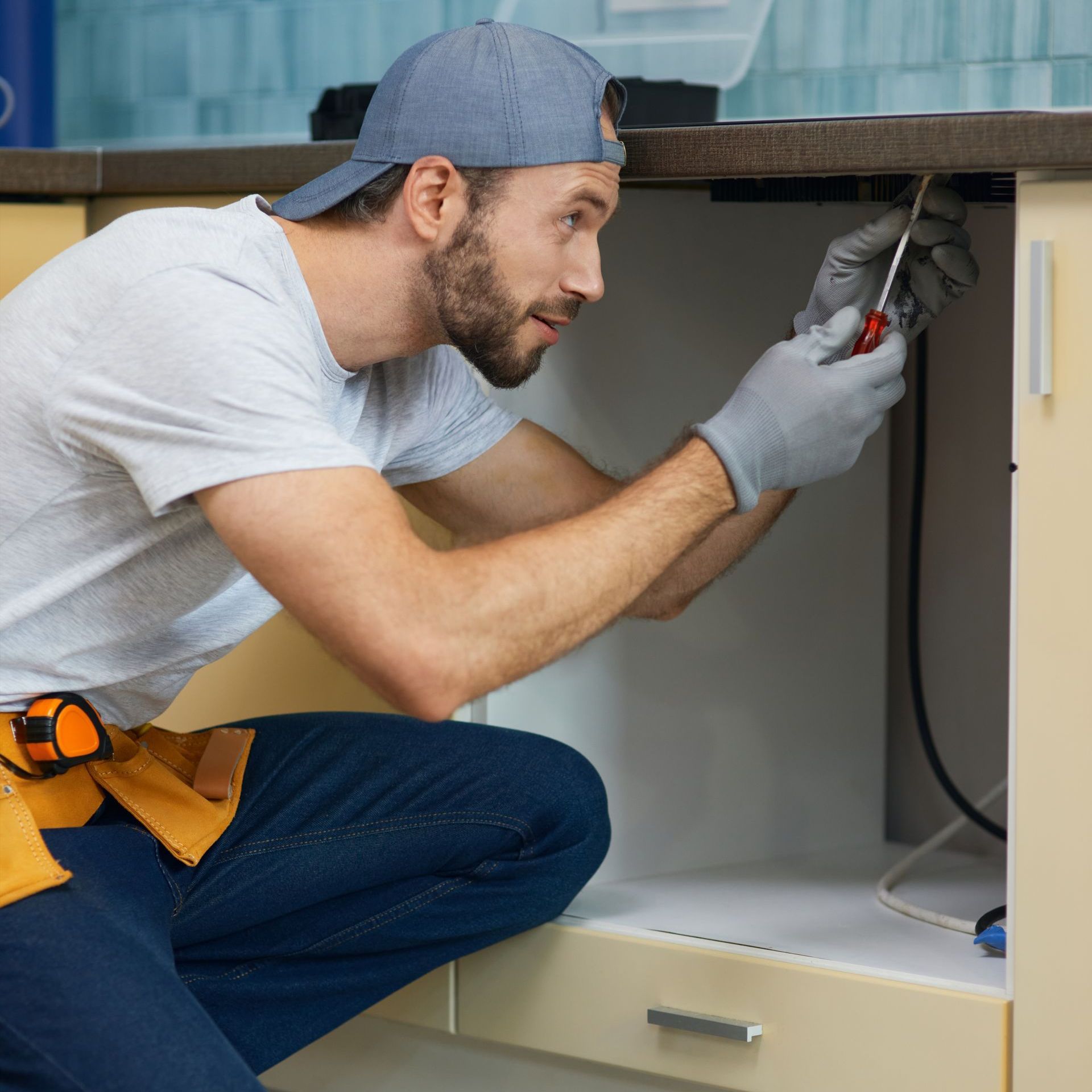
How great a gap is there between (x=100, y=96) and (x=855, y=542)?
1.38m

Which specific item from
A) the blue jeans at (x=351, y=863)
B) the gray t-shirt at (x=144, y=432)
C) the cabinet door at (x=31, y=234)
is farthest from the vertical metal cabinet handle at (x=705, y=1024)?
the cabinet door at (x=31, y=234)

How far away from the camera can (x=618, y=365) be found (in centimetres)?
121

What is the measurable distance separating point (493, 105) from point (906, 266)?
0.31 m

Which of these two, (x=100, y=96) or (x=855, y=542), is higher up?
(x=100, y=96)

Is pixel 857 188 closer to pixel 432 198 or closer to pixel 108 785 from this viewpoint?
pixel 432 198

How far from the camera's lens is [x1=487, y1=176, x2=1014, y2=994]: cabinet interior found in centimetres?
118

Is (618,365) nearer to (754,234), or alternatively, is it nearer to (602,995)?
(754,234)

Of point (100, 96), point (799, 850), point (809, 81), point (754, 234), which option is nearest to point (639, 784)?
point (799, 850)

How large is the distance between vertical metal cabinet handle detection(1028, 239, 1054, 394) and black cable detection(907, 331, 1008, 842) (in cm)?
51

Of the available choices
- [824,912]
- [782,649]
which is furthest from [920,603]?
[824,912]

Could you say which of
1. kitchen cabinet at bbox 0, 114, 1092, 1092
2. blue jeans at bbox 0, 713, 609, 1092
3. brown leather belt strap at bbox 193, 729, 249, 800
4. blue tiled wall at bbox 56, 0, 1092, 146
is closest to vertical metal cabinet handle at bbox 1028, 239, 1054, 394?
kitchen cabinet at bbox 0, 114, 1092, 1092

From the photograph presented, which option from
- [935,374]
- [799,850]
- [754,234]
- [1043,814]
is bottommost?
[799,850]

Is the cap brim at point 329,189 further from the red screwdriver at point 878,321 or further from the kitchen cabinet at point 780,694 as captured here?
the red screwdriver at point 878,321

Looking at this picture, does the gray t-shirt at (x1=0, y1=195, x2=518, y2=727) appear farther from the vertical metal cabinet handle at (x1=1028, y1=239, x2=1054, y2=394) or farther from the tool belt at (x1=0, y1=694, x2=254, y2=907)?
the vertical metal cabinet handle at (x1=1028, y1=239, x2=1054, y2=394)
